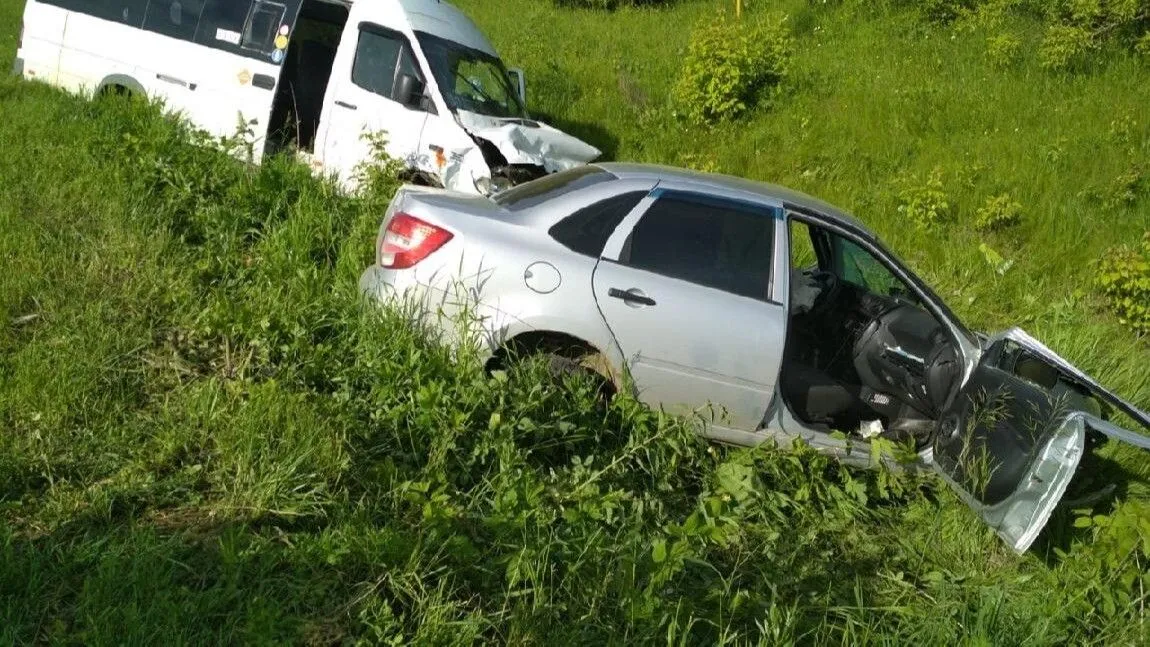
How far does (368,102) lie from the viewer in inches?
336

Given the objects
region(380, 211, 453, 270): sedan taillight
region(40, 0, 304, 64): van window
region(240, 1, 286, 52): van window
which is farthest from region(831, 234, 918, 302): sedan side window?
region(240, 1, 286, 52): van window

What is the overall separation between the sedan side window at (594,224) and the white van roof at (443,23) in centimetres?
457

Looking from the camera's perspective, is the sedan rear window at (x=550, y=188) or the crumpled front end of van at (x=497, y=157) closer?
the sedan rear window at (x=550, y=188)

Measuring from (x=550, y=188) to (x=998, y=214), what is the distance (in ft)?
16.5

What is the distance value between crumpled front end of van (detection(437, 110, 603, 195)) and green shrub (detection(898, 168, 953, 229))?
10.3ft

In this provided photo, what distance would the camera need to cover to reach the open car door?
13.5 feet

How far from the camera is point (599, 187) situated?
5.14 m

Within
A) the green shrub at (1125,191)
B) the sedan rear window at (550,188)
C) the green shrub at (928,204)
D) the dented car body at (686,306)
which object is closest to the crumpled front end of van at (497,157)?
the sedan rear window at (550,188)

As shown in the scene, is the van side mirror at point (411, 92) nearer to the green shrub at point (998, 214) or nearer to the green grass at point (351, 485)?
the green grass at point (351, 485)

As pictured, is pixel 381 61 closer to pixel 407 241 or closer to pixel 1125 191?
pixel 407 241

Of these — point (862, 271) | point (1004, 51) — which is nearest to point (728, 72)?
point (1004, 51)

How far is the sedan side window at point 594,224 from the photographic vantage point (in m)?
4.95

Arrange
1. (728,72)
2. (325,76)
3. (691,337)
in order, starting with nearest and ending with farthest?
(691,337), (325,76), (728,72)

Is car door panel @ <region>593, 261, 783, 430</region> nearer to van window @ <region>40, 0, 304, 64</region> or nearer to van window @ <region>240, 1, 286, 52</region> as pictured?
van window @ <region>40, 0, 304, 64</region>
